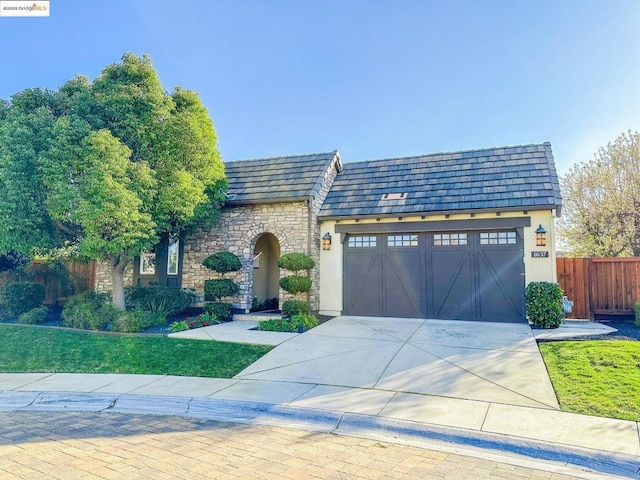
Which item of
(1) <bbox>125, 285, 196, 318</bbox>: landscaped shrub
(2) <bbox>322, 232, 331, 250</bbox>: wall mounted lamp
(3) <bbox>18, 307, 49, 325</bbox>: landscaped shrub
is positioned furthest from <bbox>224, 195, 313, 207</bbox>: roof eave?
(3) <bbox>18, 307, 49, 325</bbox>: landscaped shrub

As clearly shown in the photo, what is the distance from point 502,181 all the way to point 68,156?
1148 centimetres

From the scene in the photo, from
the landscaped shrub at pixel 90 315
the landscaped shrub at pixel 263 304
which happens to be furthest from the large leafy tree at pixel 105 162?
the landscaped shrub at pixel 263 304

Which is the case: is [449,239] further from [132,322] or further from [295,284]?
[132,322]

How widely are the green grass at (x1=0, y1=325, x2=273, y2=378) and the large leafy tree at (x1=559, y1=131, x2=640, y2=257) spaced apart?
672 inches

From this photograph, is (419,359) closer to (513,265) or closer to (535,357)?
(535,357)

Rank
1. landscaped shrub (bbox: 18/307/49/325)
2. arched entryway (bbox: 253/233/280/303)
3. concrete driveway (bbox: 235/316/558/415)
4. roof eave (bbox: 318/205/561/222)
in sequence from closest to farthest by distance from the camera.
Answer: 1. concrete driveway (bbox: 235/316/558/415)
2. roof eave (bbox: 318/205/561/222)
3. landscaped shrub (bbox: 18/307/49/325)
4. arched entryway (bbox: 253/233/280/303)

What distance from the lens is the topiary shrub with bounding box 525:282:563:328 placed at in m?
9.84

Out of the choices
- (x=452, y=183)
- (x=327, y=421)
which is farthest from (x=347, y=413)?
(x=452, y=183)

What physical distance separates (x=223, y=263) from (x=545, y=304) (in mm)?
8686

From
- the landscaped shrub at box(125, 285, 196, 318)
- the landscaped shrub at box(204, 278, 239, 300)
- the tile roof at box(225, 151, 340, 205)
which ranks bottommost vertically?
the landscaped shrub at box(125, 285, 196, 318)

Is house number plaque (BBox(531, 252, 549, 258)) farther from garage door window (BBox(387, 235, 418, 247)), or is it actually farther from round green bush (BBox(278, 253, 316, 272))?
round green bush (BBox(278, 253, 316, 272))

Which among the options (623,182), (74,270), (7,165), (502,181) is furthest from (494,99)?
(74,270)

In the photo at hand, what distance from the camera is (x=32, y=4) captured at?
870 centimetres

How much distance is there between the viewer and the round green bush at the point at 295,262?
11.4m
